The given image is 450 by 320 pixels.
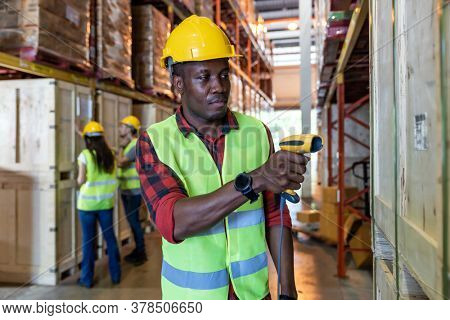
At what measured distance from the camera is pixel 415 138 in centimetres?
105

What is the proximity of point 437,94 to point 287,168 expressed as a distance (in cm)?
49

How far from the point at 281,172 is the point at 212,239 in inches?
18.9

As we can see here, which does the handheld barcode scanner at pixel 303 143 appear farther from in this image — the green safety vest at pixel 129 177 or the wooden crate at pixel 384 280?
the green safety vest at pixel 129 177

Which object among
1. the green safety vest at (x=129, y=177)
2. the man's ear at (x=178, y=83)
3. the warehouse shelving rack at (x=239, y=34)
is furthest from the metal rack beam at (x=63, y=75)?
the man's ear at (x=178, y=83)

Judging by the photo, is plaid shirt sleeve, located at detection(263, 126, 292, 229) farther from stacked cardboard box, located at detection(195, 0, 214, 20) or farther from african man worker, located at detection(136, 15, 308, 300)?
stacked cardboard box, located at detection(195, 0, 214, 20)

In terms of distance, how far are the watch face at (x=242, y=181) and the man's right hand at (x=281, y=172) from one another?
0.02m

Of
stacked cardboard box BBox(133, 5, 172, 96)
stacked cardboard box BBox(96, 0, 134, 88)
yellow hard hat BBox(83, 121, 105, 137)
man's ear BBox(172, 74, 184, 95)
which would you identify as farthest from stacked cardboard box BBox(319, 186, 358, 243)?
man's ear BBox(172, 74, 184, 95)

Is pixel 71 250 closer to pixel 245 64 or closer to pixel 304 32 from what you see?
pixel 304 32

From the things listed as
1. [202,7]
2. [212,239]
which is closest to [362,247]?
[212,239]

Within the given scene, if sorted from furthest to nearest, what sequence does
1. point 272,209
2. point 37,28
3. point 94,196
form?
point 94,196 < point 37,28 < point 272,209

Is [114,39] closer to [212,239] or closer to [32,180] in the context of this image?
[32,180]

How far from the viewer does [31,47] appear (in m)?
3.79

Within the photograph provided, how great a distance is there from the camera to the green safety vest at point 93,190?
423 cm

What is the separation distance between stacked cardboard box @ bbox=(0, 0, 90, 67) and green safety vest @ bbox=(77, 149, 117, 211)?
113 cm
